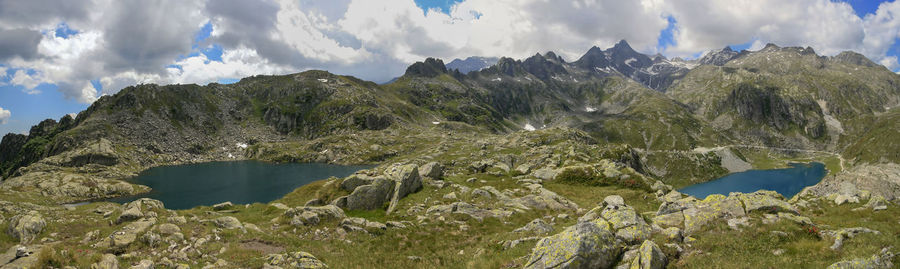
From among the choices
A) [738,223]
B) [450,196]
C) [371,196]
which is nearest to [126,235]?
[371,196]

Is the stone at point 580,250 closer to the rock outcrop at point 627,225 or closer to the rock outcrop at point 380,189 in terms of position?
the rock outcrop at point 627,225

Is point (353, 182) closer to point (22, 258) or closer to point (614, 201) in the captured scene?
point (22, 258)

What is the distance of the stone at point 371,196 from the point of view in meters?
39.5

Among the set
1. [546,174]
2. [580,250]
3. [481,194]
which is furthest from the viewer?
[546,174]

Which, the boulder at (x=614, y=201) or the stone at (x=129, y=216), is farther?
the boulder at (x=614, y=201)

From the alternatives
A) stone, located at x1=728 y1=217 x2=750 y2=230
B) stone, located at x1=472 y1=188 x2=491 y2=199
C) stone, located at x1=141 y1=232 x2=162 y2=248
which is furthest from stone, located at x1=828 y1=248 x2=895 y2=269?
stone, located at x1=141 y1=232 x2=162 y2=248

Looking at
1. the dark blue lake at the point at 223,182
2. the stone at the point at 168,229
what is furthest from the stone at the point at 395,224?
the dark blue lake at the point at 223,182

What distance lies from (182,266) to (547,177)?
4999 centimetres

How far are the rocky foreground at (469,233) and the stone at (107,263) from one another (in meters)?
0.07

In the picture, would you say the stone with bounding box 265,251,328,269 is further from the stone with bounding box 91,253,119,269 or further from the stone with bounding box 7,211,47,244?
the stone with bounding box 7,211,47,244

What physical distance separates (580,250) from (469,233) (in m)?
15.8

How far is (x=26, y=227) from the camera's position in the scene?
2284 cm

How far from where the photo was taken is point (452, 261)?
21641 millimetres

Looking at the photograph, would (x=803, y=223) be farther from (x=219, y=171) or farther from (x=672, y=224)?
(x=219, y=171)
